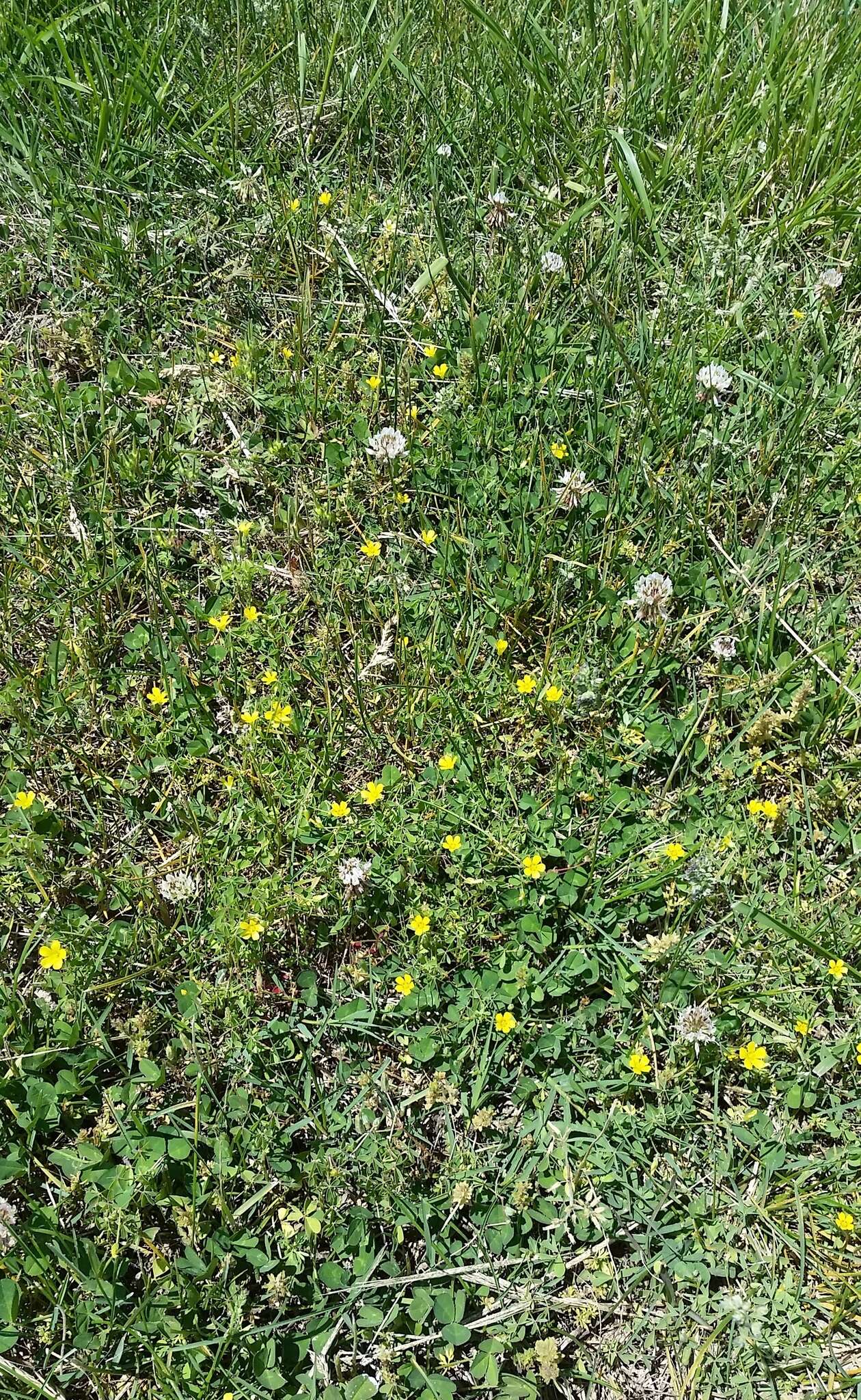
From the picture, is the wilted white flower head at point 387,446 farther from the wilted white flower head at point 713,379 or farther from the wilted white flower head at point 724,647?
the wilted white flower head at point 724,647

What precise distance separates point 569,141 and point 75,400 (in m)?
1.82

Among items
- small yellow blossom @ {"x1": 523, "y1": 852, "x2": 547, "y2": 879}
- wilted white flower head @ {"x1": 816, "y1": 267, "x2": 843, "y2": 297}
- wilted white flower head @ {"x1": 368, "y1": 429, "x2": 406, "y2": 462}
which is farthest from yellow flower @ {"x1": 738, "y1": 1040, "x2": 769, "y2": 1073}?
wilted white flower head @ {"x1": 816, "y1": 267, "x2": 843, "y2": 297}

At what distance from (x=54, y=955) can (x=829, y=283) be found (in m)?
2.86

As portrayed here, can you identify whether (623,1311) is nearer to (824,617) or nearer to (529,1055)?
(529,1055)

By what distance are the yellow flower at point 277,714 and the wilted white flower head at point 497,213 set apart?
5.77 ft

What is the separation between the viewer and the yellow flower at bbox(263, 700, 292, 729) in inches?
102

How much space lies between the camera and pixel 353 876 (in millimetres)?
2379

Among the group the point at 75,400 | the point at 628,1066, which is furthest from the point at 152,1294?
the point at 75,400

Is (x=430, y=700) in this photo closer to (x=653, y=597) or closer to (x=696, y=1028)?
(x=653, y=597)

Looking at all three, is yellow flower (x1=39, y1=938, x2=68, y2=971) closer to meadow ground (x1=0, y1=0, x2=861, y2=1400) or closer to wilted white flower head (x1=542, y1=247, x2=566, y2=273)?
meadow ground (x1=0, y1=0, x2=861, y2=1400)

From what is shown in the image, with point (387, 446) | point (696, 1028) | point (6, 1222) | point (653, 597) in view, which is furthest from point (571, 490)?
point (6, 1222)

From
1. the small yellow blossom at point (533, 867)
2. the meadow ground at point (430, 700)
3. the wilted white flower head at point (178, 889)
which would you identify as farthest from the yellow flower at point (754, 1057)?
the wilted white flower head at point (178, 889)

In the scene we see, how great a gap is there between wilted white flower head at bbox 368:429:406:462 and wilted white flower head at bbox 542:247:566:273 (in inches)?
29.4

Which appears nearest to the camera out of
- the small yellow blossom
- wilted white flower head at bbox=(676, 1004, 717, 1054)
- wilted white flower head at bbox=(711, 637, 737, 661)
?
wilted white flower head at bbox=(676, 1004, 717, 1054)
